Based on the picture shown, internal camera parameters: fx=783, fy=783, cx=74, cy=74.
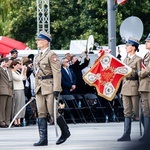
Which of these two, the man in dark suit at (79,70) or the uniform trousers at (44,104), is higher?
the man in dark suit at (79,70)

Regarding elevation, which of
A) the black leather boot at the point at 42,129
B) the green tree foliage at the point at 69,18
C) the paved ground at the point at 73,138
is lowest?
the paved ground at the point at 73,138

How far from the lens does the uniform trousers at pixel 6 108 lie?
63.9 feet

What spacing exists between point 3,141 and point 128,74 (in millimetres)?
2907

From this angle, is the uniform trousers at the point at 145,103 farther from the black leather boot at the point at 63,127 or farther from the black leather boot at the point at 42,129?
Answer: the black leather boot at the point at 42,129

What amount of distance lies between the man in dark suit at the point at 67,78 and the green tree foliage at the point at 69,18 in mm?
19632

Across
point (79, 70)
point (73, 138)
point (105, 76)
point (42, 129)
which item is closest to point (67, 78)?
point (79, 70)

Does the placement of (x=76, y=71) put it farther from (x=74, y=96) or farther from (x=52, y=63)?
(x=52, y=63)

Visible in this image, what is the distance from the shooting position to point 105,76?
547 inches

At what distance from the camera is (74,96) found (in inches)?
834

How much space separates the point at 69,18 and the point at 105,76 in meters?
28.3

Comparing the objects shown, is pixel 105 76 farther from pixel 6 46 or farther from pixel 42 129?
pixel 6 46

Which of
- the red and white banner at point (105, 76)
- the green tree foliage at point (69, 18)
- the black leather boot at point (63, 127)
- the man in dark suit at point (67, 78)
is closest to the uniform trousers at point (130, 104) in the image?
the red and white banner at point (105, 76)

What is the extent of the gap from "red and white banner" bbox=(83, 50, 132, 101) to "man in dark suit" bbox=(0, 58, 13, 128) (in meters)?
5.98

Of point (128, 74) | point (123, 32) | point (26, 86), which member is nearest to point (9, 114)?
point (26, 86)
